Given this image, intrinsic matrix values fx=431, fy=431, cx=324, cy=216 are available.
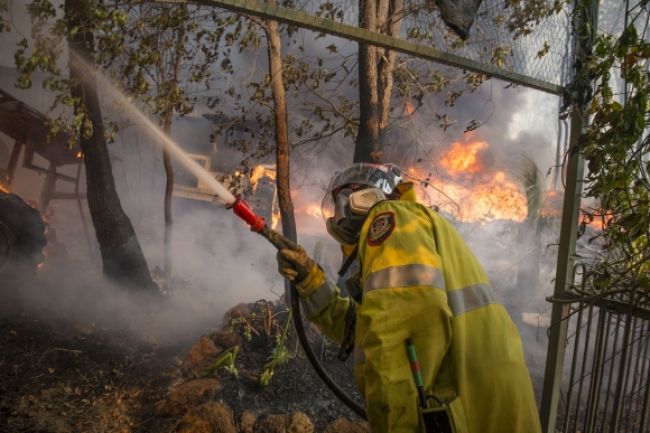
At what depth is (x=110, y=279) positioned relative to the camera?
271 inches

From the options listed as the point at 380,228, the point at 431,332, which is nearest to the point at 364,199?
the point at 380,228

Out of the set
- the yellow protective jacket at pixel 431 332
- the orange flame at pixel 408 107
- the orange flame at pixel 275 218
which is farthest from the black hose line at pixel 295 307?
the orange flame at pixel 275 218

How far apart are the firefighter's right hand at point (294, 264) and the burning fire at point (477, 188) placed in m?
11.3

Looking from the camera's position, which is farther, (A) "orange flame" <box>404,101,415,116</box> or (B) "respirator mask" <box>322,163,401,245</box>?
(A) "orange flame" <box>404,101,415,116</box>

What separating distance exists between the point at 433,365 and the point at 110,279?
6449 mm

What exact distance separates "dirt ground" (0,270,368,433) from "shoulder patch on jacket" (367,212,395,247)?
2.85 meters

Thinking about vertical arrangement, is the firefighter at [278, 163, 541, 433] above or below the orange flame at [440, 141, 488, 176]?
below

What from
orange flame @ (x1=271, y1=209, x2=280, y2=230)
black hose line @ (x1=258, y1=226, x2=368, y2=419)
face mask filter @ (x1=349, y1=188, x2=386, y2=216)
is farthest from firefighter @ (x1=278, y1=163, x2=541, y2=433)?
orange flame @ (x1=271, y1=209, x2=280, y2=230)

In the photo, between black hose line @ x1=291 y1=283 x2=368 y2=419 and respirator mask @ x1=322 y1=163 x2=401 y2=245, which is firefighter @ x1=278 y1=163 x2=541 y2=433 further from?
black hose line @ x1=291 y1=283 x2=368 y2=419

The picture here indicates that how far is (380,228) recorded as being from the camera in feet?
6.33

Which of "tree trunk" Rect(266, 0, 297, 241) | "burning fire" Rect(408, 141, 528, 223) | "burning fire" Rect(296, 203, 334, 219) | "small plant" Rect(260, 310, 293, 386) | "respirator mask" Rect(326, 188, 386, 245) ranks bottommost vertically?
"small plant" Rect(260, 310, 293, 386)

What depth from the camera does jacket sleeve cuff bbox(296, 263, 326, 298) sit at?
2.52m

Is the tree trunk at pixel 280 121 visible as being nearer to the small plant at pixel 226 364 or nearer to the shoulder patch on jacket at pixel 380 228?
the small plant at pixel 226 364

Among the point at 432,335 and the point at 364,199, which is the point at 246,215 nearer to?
the point at 364,199
